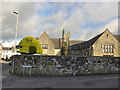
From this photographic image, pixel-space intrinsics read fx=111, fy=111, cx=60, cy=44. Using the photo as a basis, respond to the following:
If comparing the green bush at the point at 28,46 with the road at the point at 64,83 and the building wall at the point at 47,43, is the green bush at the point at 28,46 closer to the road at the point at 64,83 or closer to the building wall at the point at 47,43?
the road at the point at 64,83

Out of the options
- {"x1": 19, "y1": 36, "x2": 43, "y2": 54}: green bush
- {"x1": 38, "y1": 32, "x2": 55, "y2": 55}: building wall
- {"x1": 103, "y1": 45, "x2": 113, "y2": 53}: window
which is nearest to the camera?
{"x1": 19, "y1": 36, "x2": 43, "y2": 54}: green bush

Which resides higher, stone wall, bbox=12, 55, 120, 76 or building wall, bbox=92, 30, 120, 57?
building wall, bbox=92, 30, 120, 57

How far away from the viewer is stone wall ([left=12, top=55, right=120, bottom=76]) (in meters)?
14.8

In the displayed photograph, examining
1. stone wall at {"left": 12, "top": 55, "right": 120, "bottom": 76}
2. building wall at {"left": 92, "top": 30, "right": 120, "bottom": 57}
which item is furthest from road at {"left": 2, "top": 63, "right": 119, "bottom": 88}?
building wall at {"left": 92, "top": 30, "right": 120, "bottom": 57}

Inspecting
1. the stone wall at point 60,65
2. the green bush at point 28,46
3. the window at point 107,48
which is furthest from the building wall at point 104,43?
the green bush at point 28,46

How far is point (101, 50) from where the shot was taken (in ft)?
110

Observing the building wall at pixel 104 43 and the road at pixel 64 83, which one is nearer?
the road at pixel 64 83

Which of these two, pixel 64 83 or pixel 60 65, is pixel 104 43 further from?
pixel 64 83

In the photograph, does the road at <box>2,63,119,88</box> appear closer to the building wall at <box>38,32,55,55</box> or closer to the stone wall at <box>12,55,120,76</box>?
the stone wall at <box>12,55,120,76</box>

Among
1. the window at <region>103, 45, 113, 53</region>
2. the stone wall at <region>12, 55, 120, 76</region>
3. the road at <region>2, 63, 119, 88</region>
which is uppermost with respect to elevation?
the window at <region>103, 45, 113, 53</region>

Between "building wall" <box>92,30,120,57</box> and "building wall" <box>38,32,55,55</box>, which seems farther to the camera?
"building wall" <box>38,32,55,55</box>

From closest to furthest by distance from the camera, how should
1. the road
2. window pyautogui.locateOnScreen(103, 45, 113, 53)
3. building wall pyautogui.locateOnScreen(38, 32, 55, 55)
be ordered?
1. the road
2. window pyautogui.locateOnScreen(103, 45, 113, 53)
3. building wall pyautogui.locateOnScreen(38, 32, 55, 55)

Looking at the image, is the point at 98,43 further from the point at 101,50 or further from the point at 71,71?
the point at 71,71

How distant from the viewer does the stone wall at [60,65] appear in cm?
1484
